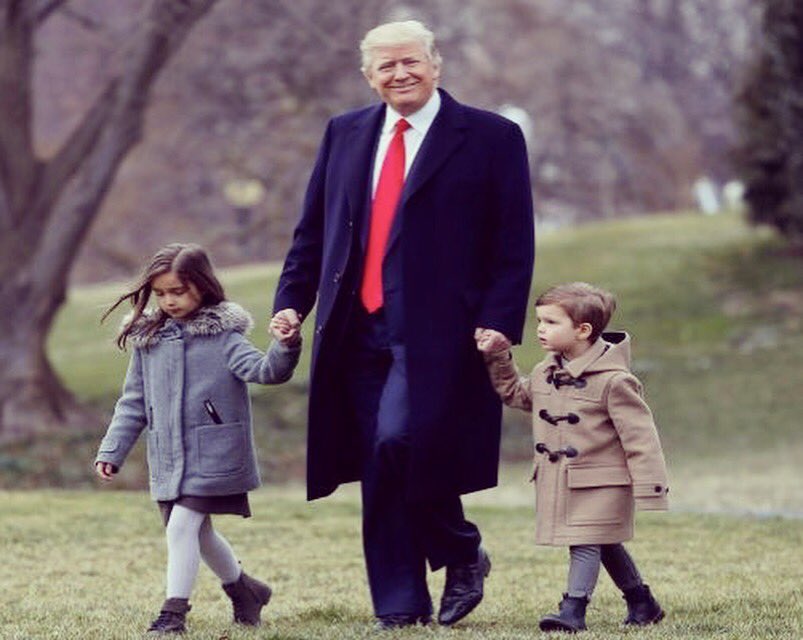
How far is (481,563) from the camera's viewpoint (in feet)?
22.6

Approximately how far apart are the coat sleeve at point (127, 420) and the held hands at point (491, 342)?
120cm

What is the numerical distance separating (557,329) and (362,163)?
0.84 m

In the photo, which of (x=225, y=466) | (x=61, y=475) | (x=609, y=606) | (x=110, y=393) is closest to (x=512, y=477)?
(x=61, y=475)

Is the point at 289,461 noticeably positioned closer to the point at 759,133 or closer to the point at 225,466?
the point at 759,133

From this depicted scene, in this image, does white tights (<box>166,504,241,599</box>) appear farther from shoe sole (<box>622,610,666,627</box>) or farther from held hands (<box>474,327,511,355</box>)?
shoe sole (<box>622,610,666,627</box>)

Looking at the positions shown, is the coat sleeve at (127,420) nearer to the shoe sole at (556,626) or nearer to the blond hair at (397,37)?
the blond hair at (397,37)

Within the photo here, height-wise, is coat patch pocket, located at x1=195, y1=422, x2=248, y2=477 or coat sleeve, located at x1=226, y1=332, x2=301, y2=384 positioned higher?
coat sleeve, located at x1=226, y1=332, x2=301, y2=384

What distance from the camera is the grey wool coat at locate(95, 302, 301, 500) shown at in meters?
6.79

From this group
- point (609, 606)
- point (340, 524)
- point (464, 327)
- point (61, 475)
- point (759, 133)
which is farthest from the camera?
point (759, 133)

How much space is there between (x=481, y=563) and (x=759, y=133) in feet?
62.4

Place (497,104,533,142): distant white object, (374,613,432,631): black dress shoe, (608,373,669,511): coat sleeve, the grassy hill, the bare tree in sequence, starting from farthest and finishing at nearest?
(497,104,533,142): distant white object → the bare tree → the grassy hill → (374,613,432,631): black dress shoe → (608,373,669,511): coat sleeve

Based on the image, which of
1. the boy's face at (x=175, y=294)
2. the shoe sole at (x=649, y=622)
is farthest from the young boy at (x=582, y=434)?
the boy's face at (x=175, y=294)

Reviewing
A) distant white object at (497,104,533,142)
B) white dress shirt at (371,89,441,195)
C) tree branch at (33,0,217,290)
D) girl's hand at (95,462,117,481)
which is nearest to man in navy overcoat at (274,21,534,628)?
white dress shirt at (371,89,441,195)

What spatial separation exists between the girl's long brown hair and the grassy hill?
8299 mm
